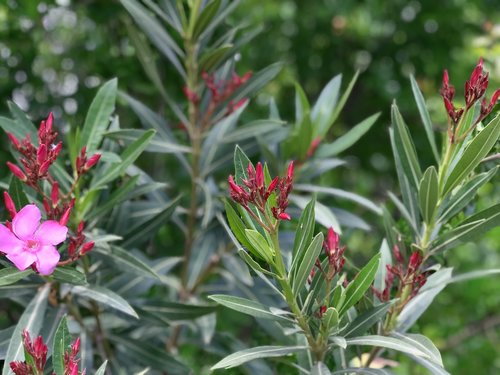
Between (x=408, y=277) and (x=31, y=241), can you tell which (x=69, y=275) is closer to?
(x=31, y=241)

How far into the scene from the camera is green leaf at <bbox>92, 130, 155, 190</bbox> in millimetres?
1700

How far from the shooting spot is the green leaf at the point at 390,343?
1361mm

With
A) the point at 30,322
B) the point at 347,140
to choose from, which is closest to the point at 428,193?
the point at 347,140

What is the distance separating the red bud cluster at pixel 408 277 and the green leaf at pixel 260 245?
344mm

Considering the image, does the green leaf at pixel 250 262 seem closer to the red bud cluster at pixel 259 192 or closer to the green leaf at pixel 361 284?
the red bud cluster at pixel 259 192

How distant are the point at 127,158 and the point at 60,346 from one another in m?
0.52

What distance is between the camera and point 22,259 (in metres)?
1.34

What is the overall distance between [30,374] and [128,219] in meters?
0.74

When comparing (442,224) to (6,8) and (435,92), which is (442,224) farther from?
(435,92)

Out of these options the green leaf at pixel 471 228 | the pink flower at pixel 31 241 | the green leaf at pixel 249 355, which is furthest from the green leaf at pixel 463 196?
the pink flower at pixel 31 241

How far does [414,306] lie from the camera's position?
67.4 inches

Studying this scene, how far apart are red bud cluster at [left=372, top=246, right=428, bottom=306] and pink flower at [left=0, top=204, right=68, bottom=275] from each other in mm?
721

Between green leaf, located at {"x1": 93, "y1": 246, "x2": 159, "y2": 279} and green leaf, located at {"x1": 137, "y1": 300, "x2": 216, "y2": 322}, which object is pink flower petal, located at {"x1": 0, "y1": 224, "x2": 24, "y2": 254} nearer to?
green leaf, located at {"x1": 93, "y1": 246, "x2": 159, "y2": 279}

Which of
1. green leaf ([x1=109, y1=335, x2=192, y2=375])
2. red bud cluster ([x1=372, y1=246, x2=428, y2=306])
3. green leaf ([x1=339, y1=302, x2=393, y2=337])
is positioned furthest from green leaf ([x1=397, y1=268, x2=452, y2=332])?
green leaf ([x1=109, y1=335, x2=192, y2=375])
